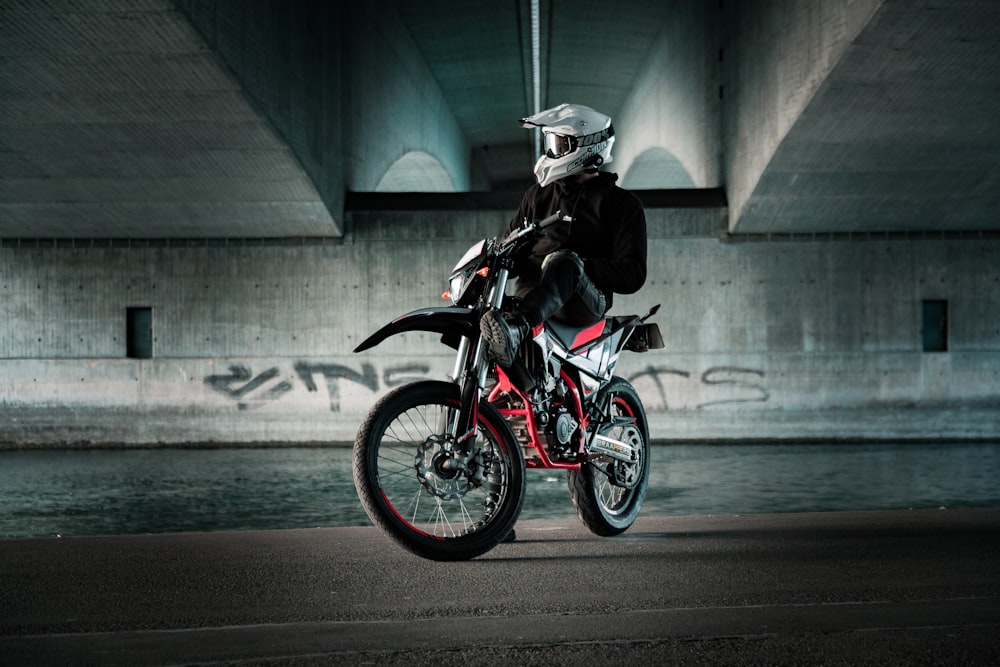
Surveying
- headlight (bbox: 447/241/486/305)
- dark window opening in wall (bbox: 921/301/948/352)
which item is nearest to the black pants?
headlight (bbox: 447/241/486/305)

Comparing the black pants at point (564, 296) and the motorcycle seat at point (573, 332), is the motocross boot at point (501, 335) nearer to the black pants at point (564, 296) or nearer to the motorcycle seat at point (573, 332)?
the black pants at point (564, 296)

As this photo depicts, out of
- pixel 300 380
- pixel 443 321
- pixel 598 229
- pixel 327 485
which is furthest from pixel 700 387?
pixel 443 321

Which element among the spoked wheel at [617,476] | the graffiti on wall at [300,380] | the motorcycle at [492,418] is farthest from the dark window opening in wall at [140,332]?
the motorcycle at [492,418]

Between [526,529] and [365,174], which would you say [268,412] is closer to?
[365,174]

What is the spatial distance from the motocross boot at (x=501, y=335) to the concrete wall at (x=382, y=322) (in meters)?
11.8

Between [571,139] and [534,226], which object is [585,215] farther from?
[534,226]

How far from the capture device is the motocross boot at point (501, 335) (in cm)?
393

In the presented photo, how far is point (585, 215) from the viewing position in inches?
194

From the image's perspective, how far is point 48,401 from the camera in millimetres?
15742

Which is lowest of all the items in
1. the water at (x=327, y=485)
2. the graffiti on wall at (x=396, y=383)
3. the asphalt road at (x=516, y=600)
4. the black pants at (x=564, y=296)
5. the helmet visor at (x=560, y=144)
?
the water at (x=327, y=485)

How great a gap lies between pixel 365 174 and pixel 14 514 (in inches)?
369

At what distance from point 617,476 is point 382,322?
429 inches

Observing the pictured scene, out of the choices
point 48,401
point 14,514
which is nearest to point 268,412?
point 48,401

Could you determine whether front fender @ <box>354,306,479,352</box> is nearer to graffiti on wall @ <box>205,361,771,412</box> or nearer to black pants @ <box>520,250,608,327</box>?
black pants @ <box>520,250,608,327</box>
